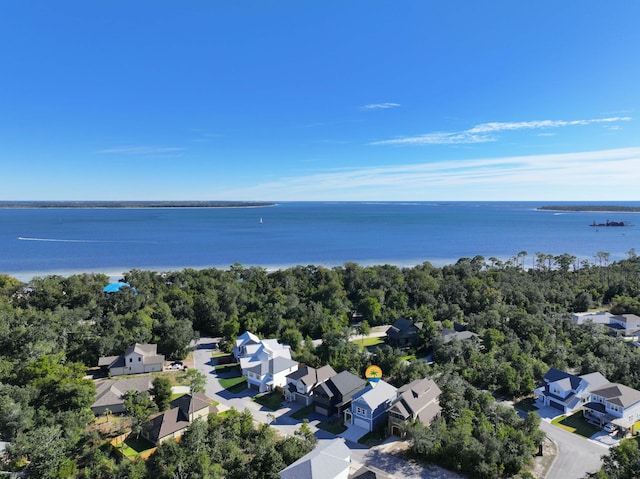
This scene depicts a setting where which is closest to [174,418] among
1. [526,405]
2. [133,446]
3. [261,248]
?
[133,446]

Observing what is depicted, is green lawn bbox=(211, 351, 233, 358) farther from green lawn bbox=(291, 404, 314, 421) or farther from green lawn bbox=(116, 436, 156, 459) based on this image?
green lawn bbox=(116, 436, 156, 459)

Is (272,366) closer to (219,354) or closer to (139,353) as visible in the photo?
(219,354)

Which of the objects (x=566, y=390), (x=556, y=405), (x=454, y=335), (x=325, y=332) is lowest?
(x=556, y=405)

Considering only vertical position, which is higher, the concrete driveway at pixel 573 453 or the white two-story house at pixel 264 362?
the white two-story house at pixel 264 362

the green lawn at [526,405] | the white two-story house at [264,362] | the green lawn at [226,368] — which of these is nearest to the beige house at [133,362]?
A: the green lawn at [226,368]

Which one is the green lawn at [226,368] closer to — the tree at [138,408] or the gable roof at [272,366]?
the gable roof at [272,366]
